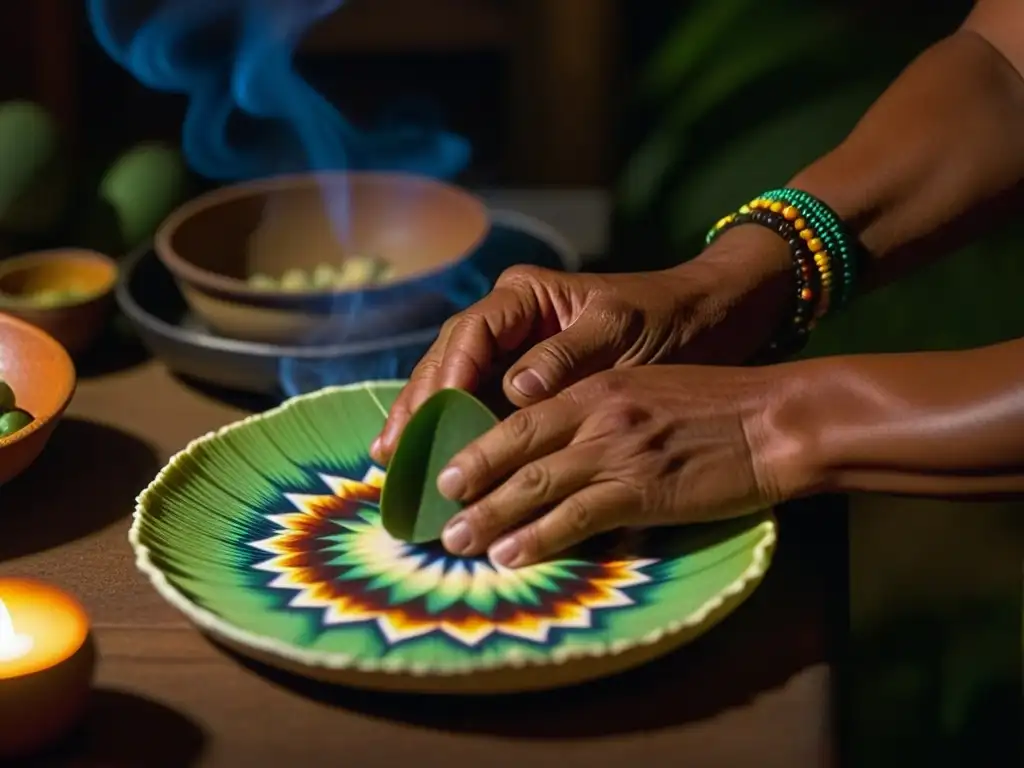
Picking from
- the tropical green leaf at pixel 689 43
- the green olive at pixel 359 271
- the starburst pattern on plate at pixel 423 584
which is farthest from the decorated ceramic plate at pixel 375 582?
the tropical green leaf at pixel 689 43

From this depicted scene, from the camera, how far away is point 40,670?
0.60 metres

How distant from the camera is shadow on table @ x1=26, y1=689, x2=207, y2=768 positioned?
0.64 meters

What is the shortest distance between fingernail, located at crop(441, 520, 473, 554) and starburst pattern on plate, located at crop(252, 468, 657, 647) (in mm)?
12

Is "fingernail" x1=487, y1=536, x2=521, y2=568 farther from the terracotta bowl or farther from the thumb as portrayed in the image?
the terracotta bowl

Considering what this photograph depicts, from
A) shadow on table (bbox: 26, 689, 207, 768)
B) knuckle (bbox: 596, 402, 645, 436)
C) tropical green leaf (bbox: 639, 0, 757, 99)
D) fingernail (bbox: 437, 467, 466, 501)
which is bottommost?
shadow on table (bbox: 26, 689, 207, 768)

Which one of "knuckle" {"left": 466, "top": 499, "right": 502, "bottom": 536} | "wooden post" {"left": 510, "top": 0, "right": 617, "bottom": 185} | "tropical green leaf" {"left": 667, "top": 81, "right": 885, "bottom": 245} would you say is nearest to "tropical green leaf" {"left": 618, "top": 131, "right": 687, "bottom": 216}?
"tropical green leaf" {"left": 667, "top": 81, "right": 885, "bottom": 245}

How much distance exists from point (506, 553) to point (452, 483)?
0.05m

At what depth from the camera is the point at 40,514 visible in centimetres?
89

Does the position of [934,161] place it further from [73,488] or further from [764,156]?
[73,488]

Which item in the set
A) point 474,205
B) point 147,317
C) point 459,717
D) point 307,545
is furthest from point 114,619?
point 474,205

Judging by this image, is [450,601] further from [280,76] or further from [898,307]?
[898,307]

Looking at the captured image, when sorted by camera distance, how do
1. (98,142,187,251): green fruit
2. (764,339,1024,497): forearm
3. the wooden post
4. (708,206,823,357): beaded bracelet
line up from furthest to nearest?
the wooden post
(98,142,187,251): green fruit
(708,206,823,357): beaded bracelet
(764,339,1024,497): forearm

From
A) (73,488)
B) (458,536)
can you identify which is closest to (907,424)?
(458,536)

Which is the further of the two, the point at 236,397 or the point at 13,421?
the point at 236,397
